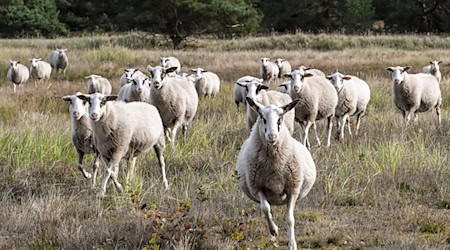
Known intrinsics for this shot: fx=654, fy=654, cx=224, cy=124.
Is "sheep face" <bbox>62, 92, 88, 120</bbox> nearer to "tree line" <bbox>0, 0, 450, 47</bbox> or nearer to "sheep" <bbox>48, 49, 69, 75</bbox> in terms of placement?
"sheep" <bbox>48, 49, 69, 75</bbox>

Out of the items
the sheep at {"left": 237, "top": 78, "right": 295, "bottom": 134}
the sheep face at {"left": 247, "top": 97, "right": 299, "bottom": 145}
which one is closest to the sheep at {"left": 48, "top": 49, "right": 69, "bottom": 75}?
the sheep at {"left": 237, "top": 78, "right": 295, "bottom": 134}

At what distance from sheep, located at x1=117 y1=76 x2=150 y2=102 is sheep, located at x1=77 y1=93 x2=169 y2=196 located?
113 inches

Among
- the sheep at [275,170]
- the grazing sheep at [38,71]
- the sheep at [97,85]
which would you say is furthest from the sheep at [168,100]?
the grazing sheep at [38,71]

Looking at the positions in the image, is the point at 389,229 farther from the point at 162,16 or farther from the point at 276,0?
the point at 276,0

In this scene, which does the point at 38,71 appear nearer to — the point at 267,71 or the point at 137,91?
the point at 267,71

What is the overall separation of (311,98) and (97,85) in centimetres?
593

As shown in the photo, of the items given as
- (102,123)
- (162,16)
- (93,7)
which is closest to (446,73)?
(102,123)

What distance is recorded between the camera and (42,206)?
20.4 ft

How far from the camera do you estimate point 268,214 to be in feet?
17.0

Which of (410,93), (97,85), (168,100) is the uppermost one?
(168,100)

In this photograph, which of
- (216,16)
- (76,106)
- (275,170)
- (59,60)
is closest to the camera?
(275,170)

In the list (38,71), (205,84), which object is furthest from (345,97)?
(38,71)

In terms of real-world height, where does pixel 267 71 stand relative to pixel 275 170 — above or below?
below

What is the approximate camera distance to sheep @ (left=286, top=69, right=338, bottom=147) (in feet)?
33.3
